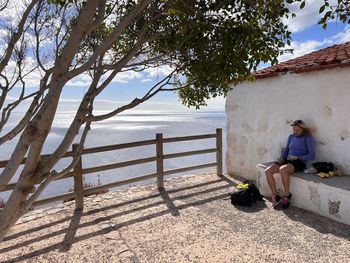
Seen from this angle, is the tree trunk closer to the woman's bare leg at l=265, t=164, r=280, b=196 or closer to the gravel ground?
the gravel ground

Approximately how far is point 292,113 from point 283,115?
0.23 metres

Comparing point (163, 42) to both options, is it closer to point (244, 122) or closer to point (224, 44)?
point (224, 44)

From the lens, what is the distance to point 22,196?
196cm

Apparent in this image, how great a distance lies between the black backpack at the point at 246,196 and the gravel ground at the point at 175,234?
0.12 m

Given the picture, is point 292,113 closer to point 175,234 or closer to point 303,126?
point 303,126

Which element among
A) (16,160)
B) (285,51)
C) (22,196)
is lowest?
(22,196)

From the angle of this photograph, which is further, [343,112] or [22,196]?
[343,112]

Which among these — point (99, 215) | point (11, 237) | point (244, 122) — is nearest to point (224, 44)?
point (99, 215)

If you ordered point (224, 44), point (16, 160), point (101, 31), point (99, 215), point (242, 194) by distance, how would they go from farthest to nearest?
1. point (242, 194)
2. point (99, 215)
3. point (101, 31)
4. point (224, 44)
5. point (16, 160)

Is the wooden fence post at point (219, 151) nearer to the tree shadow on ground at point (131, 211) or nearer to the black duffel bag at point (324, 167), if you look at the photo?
the tree shadow on ground at point (131, 211)

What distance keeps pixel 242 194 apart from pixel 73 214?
2.96 meters

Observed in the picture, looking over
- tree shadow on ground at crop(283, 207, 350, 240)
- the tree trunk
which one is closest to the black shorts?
tree shadow on ground at crop(283, 207, 350, 240)

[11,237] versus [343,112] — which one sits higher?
[343,112]

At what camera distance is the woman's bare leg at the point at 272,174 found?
217 inches
